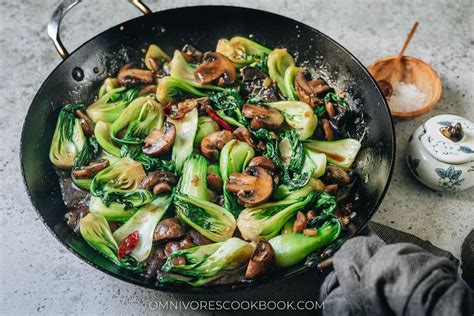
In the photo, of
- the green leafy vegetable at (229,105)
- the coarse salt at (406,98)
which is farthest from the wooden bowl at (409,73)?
the green leafy vegetable at (229,105)

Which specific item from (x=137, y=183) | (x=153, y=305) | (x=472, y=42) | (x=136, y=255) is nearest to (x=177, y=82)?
(x=137, y=183)

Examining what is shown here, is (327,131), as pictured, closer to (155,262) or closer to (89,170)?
(155,262)

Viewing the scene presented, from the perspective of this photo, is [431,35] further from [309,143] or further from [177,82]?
[177,82]

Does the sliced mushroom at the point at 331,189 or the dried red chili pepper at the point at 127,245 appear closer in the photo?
the dried red chili pepper at the point at 127,245

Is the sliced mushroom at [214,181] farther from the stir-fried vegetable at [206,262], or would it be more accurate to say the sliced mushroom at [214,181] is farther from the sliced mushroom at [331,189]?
the sliced mushroom at [331,189]

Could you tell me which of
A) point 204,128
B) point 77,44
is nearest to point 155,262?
point 204,128
